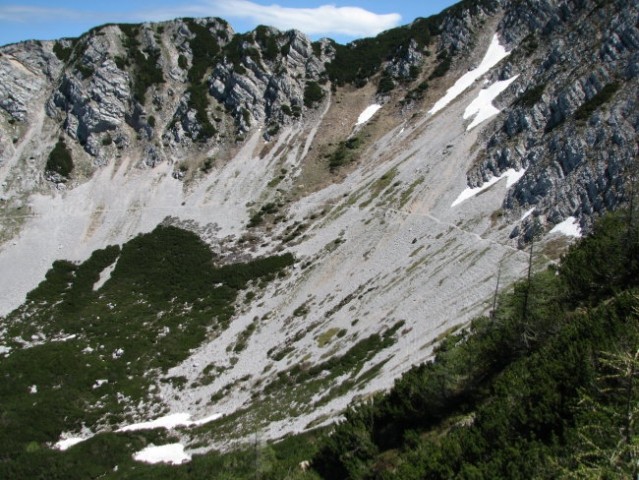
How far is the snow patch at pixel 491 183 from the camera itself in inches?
2593

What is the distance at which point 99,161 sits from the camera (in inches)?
4028

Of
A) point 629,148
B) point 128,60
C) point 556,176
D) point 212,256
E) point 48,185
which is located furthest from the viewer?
point 128,60

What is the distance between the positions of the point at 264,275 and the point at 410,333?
29.9m

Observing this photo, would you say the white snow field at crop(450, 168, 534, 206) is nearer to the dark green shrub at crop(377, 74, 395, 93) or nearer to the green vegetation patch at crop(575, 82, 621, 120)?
the green vegetation patch at crop(575, 82, 621, 120)

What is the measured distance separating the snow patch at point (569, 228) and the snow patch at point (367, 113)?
5677 cm

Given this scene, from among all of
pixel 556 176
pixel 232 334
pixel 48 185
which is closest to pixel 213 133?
pixel 48 185

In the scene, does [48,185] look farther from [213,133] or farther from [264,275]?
[264,275]

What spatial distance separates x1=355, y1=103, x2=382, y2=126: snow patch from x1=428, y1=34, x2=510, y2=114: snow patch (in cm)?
1316

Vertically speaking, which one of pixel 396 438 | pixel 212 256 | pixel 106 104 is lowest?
pixel 396 438

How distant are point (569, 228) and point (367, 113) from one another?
60.7 m

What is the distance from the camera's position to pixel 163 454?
4619cm

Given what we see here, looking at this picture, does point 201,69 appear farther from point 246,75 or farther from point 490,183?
point 490,183

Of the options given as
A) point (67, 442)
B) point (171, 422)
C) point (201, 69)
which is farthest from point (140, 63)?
Result: point (171, 422)

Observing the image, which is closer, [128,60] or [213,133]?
[213,133]
